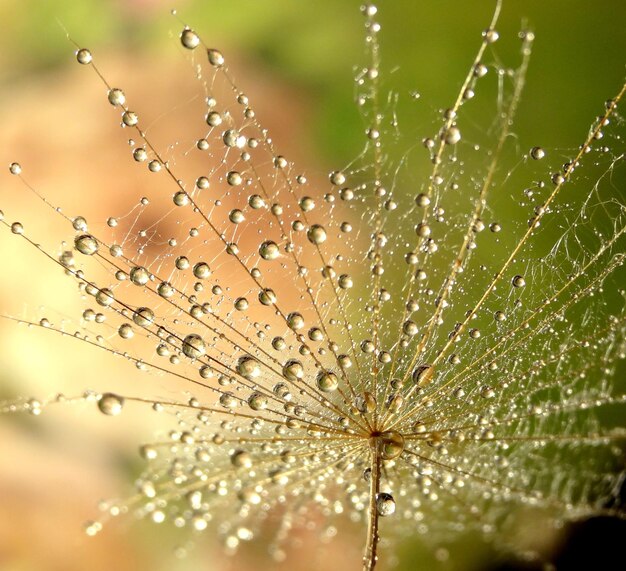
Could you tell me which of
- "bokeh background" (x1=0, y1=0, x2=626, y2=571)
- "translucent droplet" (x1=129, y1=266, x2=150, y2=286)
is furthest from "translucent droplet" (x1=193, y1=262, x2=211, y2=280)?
"bokeh background" (x1=0, y1=0, x2=626, y2=571)

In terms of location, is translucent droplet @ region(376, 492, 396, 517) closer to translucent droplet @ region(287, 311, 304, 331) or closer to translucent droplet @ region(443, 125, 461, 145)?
translucent droplet @ region(287, 311, 304, 331)

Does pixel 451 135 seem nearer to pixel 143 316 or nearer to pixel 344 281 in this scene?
pixel 344 281

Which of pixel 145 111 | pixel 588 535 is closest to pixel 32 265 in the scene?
pixel 145 111

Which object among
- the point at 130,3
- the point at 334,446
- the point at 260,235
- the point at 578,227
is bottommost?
the point at 334,446

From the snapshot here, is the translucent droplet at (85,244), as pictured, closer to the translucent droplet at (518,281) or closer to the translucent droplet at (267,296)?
the translucent droplet at (267,296)

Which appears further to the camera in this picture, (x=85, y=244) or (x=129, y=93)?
(x=129, y=93)

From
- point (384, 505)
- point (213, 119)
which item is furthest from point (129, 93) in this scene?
point (384, 505)

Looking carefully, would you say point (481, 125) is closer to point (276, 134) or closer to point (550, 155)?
point (550, 155)

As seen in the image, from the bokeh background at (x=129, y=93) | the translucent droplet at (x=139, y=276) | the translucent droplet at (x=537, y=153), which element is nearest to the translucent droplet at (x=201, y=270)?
the translucent droplet at (x=139, y=276)

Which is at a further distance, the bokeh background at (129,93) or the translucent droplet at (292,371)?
the bokeh background at (129,93)
